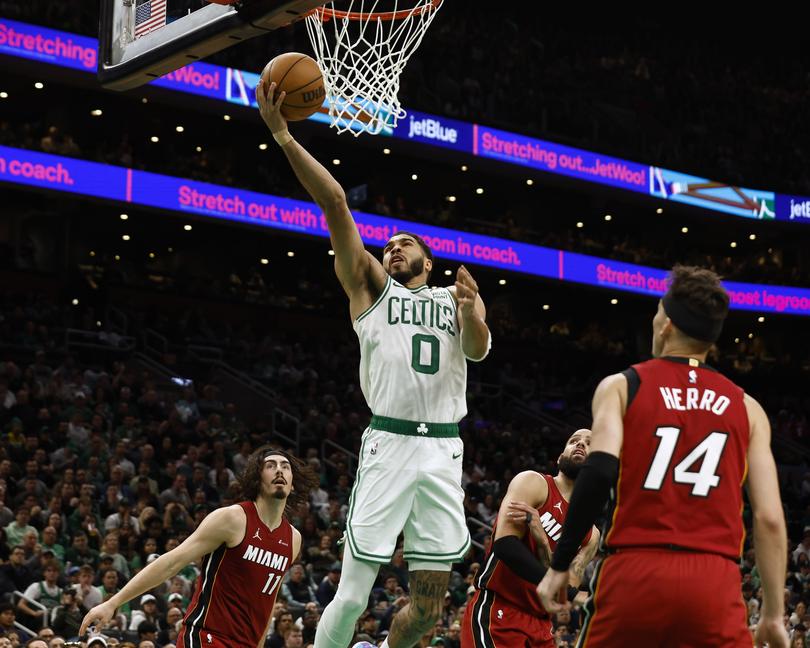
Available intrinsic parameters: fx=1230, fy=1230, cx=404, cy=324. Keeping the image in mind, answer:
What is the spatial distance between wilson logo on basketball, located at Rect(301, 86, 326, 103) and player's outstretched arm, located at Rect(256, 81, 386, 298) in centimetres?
16

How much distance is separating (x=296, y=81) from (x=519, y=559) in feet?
8.85

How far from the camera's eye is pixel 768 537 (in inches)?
169

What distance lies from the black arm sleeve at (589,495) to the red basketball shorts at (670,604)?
225 mm

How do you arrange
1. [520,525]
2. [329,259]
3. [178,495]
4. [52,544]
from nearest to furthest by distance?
1. [520,525]
2. [52,544]
3. [178,495]
4. [329,259]

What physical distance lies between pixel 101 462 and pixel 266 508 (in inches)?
401

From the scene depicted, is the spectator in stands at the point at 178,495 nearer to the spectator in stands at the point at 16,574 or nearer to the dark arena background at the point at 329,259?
the dark arena background at the point at 329,259

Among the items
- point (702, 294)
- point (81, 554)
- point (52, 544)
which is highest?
point (702, 294)

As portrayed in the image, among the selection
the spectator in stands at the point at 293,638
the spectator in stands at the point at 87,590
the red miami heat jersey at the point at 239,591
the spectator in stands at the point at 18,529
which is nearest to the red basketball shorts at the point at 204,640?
the red miami heat jersey at the point at 239,591

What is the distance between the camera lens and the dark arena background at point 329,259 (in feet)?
53.0

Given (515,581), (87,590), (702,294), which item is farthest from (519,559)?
(87,590)

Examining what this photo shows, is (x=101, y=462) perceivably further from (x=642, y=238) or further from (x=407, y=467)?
(x=642, y=238)

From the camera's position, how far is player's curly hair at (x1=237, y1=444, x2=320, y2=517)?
24.8ft

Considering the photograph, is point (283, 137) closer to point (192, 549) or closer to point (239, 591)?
point (192, 549)

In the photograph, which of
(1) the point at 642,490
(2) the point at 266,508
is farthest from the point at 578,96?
(1) the point at 642,490
